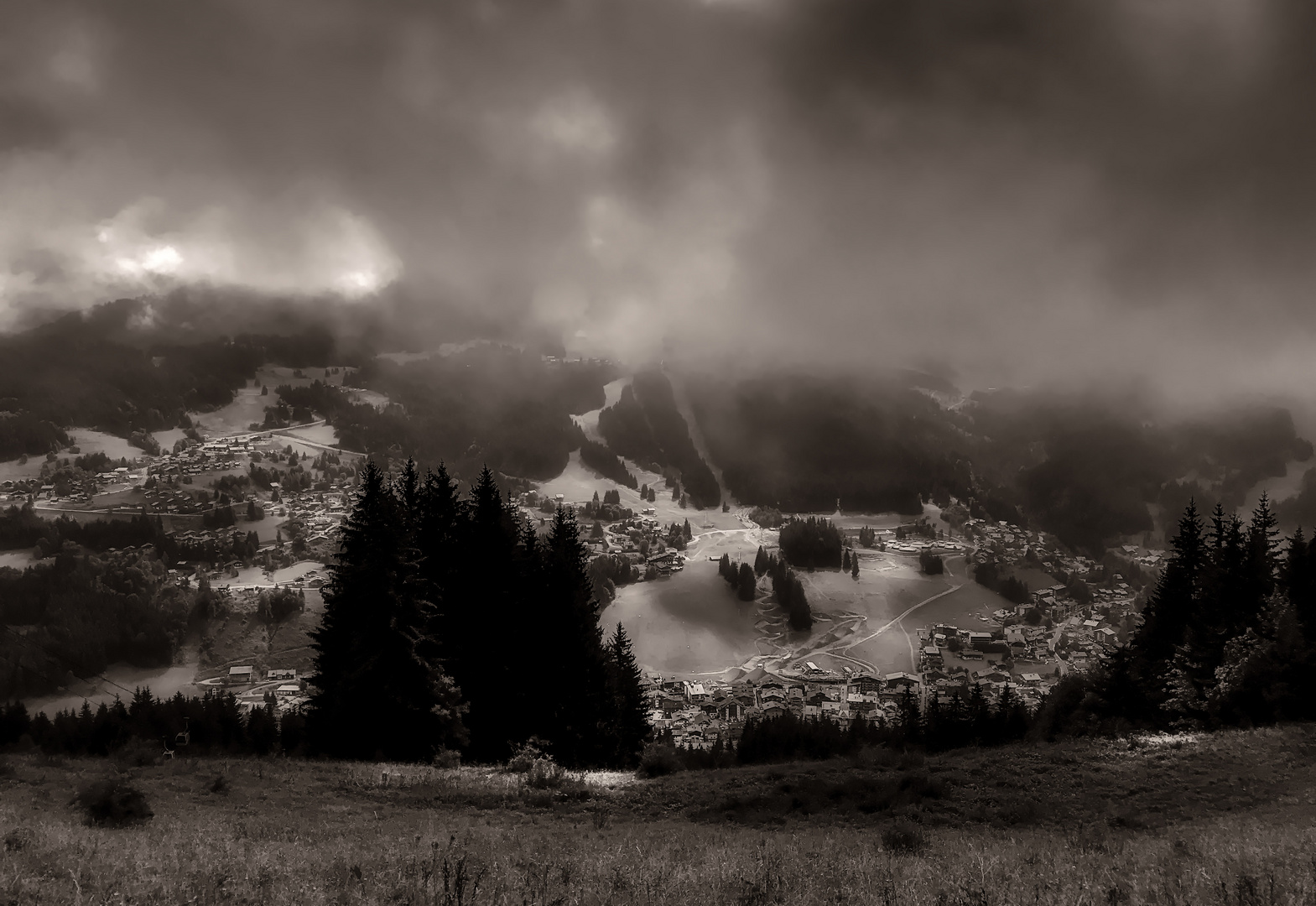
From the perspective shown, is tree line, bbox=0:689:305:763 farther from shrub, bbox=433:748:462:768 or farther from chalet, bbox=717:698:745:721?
chalet, bbox=717:698:745:721

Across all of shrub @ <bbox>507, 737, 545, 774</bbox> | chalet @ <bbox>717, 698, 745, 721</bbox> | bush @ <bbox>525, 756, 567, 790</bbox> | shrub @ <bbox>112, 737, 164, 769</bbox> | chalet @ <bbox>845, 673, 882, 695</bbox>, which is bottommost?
chalet @ <bbox>717, 698, 745, 721</bbox>

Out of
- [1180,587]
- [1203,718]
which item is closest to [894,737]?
[1180,587]

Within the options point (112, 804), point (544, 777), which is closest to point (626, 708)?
point (544, 777)

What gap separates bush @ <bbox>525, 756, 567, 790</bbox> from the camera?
19.7 m

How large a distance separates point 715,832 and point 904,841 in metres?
4.14

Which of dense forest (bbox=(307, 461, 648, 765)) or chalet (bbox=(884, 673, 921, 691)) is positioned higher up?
dense forest (bbox=(307, 461, 648, 765))

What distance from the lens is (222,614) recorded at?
163 meters

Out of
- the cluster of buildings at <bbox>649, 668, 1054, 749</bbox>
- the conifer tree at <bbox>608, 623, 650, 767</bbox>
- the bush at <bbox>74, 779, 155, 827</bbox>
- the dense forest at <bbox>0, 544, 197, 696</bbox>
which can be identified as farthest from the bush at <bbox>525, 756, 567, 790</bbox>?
the dense forest at <bbox>0, 544, 197, 696</bbox>

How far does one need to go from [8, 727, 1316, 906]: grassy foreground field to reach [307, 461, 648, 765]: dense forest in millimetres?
5696

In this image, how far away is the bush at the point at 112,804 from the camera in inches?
583

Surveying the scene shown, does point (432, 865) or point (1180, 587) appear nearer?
point (432, 865)

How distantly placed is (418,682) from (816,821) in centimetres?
1906

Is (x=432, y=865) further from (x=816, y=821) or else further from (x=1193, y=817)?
(x=1193, y=817)

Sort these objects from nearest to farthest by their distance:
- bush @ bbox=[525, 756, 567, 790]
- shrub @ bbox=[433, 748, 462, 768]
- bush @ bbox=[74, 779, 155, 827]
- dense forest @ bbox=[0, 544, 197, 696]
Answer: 1. bush @ bbox=[74, 779, 155, 827]
2. bush @ bbox=[525, 756, 567, 790]
3. shrub @ bbox=[433, 748, 462, 768]
4. dense forest @ bbox=[0, 544, 197, 696]
